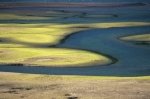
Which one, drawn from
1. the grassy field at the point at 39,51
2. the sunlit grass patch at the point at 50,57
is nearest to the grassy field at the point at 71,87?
the sunlit grass patch at the point at 50,57

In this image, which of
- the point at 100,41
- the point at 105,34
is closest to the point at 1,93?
the point at 100,41

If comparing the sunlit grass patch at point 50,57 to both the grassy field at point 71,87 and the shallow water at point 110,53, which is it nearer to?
the shallow water at point 110,53

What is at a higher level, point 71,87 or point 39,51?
point 71,87

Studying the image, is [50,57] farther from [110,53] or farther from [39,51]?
[110,53]

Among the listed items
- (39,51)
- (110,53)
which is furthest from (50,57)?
(110,53)

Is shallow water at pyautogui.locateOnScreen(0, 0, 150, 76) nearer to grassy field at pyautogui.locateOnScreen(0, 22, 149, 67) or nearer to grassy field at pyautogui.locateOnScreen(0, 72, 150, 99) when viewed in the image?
grassy field at pyautogui.locateOnScreen(0, 22, 149, 67)

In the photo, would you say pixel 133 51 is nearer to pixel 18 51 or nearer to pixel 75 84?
pixel 18 51
